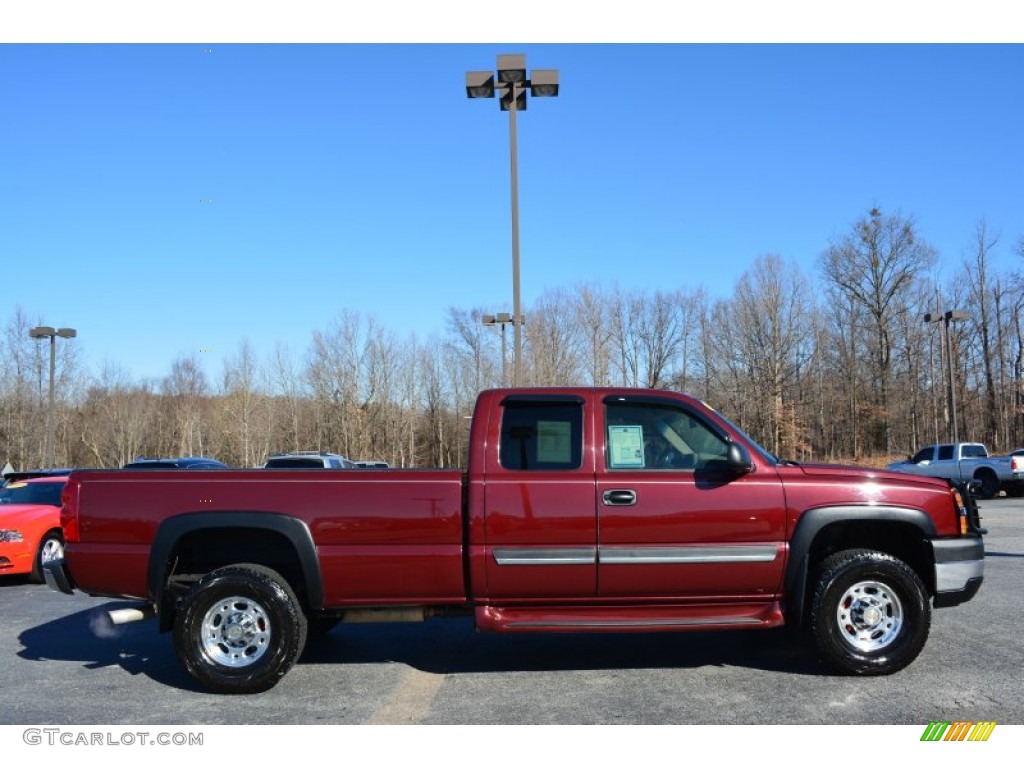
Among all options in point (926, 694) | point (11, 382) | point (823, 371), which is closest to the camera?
point (926, 694)

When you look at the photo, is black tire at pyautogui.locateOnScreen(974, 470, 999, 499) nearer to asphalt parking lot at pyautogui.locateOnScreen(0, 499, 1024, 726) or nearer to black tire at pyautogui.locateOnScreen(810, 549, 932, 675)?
asphalt parking lot at pyautogui.locateOnScreen(0, 499, 1024, 726)

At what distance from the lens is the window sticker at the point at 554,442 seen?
223 inches

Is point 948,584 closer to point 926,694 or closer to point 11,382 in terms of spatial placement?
point 926,694

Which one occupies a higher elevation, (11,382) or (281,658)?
(11,382)

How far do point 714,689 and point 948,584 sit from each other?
5.89 ft

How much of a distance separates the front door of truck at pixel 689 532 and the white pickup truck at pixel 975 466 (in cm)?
2191

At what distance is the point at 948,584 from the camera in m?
5.65

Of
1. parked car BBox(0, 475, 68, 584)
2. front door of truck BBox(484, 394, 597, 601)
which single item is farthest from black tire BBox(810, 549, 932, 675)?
parked car BBox(0, 475, 68, 584)

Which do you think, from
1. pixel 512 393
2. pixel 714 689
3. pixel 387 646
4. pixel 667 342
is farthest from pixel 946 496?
pixel 667 342

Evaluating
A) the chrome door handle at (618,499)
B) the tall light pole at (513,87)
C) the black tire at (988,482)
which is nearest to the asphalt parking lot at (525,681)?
the chrome door handle at (618,499)

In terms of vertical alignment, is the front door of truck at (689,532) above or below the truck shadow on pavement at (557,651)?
above
